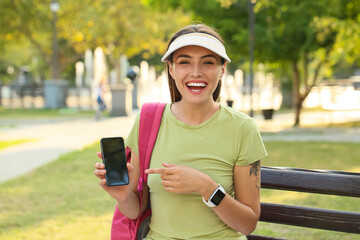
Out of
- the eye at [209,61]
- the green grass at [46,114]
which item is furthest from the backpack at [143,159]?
the green grass at [46,114]

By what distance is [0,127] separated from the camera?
53.4ft

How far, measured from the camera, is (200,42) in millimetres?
2271

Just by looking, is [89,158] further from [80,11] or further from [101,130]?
[80,11]

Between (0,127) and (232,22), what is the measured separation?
819 cm

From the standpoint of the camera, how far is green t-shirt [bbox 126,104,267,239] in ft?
7.63

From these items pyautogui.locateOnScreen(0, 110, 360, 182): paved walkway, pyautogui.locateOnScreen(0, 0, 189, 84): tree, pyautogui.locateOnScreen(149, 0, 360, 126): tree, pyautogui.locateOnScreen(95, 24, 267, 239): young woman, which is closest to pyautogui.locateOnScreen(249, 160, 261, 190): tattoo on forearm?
pyautogui.locateOnScreen(95, 24, 267, 239): young woman

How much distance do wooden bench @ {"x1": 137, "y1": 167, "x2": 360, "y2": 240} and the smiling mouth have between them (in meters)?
0.67

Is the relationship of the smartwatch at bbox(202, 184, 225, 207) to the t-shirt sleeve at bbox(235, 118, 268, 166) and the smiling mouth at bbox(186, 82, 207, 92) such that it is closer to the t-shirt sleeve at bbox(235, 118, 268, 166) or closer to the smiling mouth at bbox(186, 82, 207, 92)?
the t-shirt sleeve at bbox(235, 118, 268, 166)

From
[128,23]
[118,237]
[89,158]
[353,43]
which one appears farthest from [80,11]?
[118,237]

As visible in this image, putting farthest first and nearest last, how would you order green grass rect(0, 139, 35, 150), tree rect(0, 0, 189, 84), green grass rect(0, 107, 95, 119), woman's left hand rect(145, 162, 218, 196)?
tree rect(0, 0, 189, 84), green grass rect(0, 107, 95, 119), green grass rect(0, 139, 35, 150), woman's left hand rect(145, 162, 218, 196)

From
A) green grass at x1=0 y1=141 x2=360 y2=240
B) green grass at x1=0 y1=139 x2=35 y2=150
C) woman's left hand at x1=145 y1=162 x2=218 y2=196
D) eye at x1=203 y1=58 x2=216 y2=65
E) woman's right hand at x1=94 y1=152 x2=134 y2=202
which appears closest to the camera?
woman's left hand at x1=145 y1=162 x2=218 y2=196

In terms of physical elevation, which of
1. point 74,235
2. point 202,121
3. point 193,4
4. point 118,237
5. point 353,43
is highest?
point 193,4

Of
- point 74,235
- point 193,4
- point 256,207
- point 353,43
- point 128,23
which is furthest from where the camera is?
point 128,23

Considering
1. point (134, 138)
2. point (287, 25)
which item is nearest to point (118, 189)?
point (134, 138)
